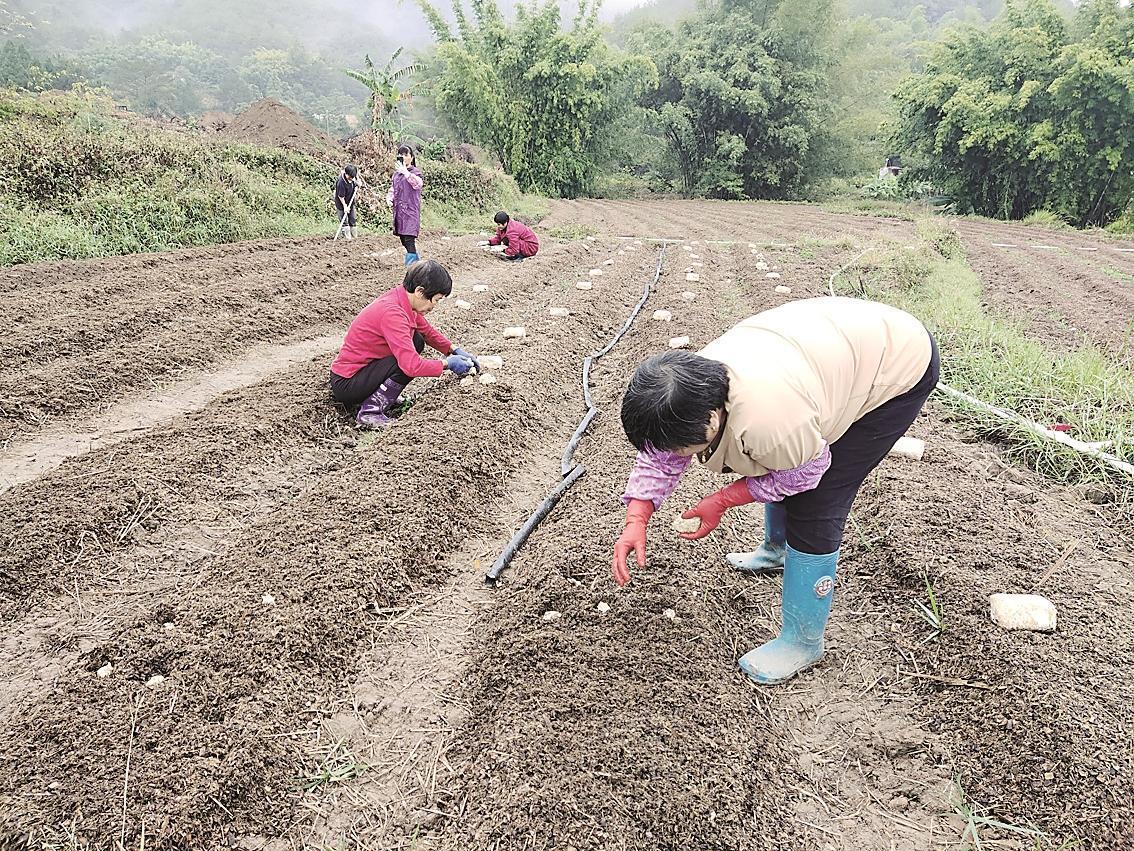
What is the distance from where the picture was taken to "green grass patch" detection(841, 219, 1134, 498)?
10.9 feet

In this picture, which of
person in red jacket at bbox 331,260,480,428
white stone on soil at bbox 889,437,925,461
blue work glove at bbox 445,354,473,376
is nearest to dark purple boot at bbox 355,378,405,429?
person in red jacket at bbox 331,260,480,428

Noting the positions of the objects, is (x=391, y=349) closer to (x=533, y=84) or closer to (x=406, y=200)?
(x=406, y=200)

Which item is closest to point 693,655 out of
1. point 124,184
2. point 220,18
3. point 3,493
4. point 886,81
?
point 3,493

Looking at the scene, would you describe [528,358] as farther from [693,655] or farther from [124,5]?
[124,5]

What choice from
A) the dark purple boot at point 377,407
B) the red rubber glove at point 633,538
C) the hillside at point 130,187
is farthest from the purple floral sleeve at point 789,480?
the hillside at point 130,187

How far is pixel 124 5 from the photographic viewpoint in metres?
85.6

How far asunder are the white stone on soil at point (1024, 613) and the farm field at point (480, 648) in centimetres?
6

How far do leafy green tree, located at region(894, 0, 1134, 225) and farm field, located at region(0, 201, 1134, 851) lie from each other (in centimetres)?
1897

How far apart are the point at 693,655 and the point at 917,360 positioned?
118 cm

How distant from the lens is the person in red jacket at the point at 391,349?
344 cm

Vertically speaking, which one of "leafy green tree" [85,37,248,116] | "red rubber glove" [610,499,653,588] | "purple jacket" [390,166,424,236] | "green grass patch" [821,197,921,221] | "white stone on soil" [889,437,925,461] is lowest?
"white stone on soil" [889,437,925,461]

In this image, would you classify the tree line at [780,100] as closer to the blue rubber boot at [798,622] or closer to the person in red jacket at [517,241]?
the person in red jacket at [517,241]

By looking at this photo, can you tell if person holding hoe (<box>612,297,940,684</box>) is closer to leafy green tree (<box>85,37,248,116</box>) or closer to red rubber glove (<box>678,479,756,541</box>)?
red rubber glove (<box>678,479,756,541</box>)

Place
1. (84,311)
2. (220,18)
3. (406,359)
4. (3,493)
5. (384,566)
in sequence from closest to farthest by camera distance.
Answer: (384,566), (3,493), (406,359), (84,311), (220,18)
